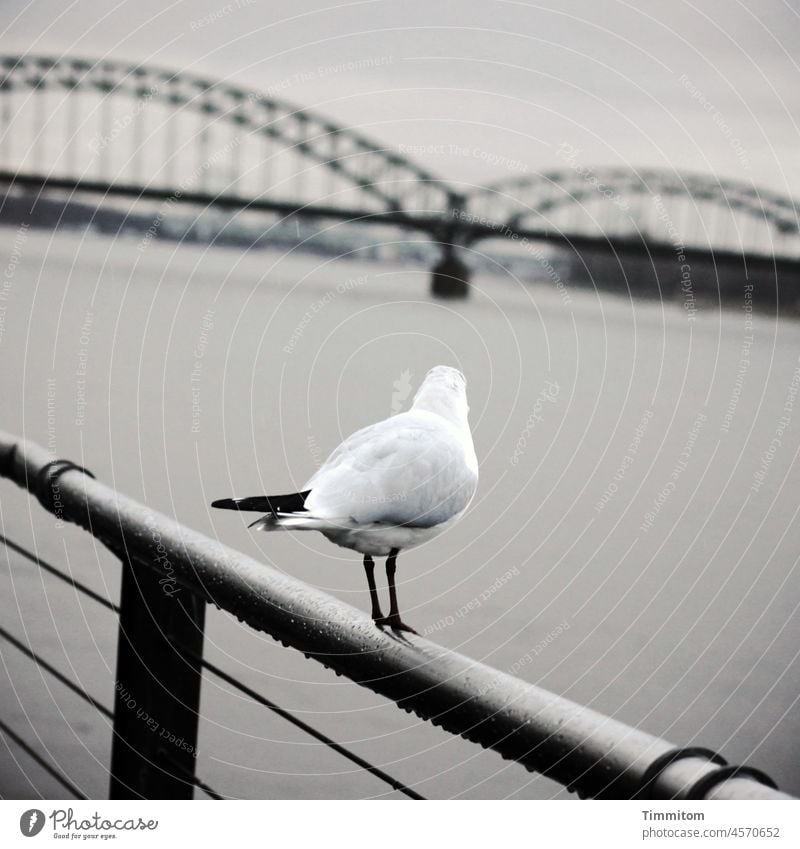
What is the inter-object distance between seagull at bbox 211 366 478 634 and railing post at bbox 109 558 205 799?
0.43 ft

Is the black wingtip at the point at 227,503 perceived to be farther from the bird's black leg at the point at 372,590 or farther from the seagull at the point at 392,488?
the bird's black leg at the point at 372,590

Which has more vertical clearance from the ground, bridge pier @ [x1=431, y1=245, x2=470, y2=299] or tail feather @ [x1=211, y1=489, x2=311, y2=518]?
bridge pier @ [x1=431, y1=245, x2=470, y2=299]

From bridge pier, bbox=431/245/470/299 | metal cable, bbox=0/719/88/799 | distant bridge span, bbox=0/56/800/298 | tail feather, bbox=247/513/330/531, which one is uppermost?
distant bridge span, bbox=0/56/800/298

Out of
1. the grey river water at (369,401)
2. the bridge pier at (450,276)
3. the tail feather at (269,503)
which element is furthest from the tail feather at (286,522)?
the bridge pier at (450,276)

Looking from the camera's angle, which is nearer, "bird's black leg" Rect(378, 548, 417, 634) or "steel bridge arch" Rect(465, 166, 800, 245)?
"bird's black leg" Rect(378, 548, 417, 634)

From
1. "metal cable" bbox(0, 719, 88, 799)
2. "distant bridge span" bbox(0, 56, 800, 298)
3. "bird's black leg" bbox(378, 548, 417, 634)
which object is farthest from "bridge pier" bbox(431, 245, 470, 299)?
"metal cable" bbox(0, 719, 88, 799)

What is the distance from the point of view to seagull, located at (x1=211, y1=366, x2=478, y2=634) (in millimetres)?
878

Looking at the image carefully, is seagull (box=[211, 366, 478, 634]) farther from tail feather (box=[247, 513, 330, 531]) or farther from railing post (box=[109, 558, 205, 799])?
railing post (box=[109, 558, 205, 799])

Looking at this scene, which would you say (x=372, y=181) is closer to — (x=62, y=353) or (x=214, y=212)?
(x=214, y=212)

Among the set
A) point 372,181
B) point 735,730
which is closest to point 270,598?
point 372,181

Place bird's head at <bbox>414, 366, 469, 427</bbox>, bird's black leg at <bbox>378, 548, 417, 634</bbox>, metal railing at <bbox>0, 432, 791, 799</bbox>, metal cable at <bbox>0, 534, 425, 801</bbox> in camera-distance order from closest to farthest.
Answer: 1. metal railing at <bbox>0, 432, 791, 799</bbox>
2. metal cable at <bbox>0, 534, 425, 801</bbox>
3. bird's black leg at <bbox>378, 548, 417, 634</bbox>
4. bird's head at <bbox>414, 366, 469, 427</bbox>

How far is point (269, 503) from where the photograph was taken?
0.82 m

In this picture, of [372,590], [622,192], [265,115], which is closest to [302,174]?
[265,115]

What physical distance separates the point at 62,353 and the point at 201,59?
15.3 inches
